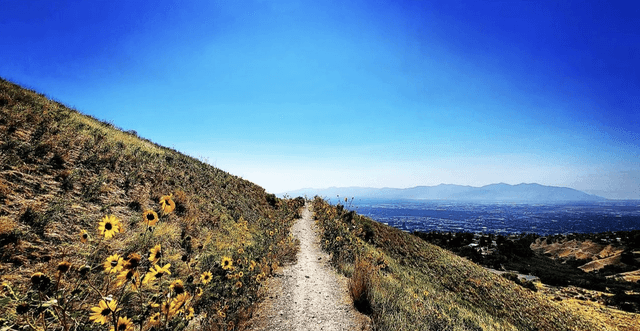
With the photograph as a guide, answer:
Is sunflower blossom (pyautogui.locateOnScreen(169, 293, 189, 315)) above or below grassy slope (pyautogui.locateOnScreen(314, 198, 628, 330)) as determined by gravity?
above

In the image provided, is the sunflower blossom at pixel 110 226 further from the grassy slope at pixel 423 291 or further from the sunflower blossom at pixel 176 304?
the grassy slope at pixel 423 291

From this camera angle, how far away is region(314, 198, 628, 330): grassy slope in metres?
6.00

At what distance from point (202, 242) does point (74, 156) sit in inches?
196

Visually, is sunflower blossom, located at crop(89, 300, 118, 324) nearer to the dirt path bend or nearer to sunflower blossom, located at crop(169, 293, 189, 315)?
sunflower blossom, located at crop(169, 293, 189, 315)

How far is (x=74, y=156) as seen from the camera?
808cm

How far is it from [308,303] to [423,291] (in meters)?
7.19

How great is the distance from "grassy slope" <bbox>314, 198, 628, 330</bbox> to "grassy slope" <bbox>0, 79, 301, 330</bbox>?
278cm

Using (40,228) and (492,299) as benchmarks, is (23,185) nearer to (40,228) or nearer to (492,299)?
(40,228)

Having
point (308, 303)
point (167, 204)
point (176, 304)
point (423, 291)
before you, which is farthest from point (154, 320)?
point (423, 291)

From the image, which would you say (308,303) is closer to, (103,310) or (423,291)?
(103,310)

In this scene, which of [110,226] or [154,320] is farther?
[110,226]

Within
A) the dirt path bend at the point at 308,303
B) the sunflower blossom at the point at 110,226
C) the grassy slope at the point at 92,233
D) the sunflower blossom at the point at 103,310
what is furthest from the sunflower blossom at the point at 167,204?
the dirt path bend at the point at 308,303

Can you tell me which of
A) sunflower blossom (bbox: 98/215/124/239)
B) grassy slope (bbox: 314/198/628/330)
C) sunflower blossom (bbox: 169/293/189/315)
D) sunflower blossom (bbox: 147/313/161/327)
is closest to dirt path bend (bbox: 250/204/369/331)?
grassy slope (bbox: 314/198/628/330)

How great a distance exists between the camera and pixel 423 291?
10.8m
